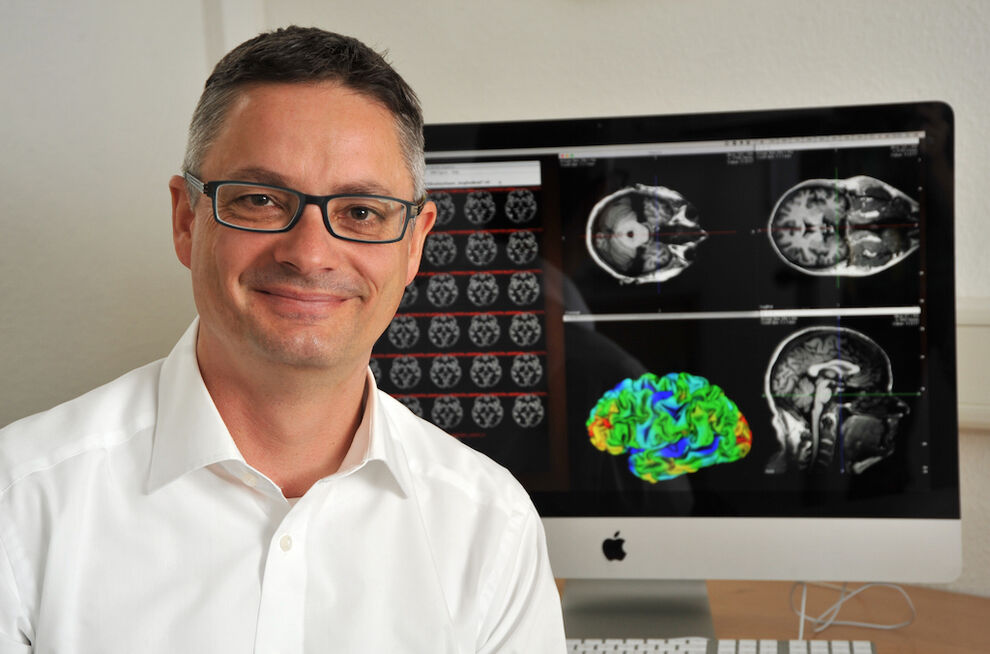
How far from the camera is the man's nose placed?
763mm

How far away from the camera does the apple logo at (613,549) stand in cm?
106

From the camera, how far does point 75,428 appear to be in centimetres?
77

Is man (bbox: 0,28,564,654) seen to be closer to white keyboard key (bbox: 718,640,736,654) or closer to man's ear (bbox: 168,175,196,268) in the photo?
man's ear (bbox: 168,175,196,268)

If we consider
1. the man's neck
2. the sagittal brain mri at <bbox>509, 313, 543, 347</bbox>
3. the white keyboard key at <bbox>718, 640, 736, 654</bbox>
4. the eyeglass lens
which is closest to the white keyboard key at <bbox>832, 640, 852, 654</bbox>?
the white keyboard key at <bbox>718, 640, 736, 654</bbox>

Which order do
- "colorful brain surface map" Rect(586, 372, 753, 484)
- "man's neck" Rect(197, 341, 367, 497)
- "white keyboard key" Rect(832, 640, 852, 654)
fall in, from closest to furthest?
"man's neck" Rect(197, 341, 367, 497) → "white keyboard key" Rect(832, 640, 852, 654) → "colorful brain surface map" Rect(586, 372, 753, 484)

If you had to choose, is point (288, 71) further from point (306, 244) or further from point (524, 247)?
point (524, 247)

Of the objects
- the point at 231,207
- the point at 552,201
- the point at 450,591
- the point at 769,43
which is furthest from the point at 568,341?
the point at 769,43

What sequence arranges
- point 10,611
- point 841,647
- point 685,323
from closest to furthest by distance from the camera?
point 10,611 → point 841,647 → point 685,323

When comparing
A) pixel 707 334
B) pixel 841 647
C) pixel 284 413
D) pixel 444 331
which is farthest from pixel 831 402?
pixel 284 413

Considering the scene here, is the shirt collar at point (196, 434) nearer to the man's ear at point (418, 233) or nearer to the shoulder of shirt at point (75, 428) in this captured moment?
the shoulder of shirt at point (75, 428)

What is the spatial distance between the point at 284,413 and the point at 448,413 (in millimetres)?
287

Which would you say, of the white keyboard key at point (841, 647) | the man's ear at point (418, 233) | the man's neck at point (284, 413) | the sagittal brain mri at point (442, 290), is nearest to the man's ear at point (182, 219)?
the man's neck at point (284, 413)

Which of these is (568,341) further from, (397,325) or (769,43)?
(769,43)

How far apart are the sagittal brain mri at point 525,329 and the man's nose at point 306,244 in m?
0.35
